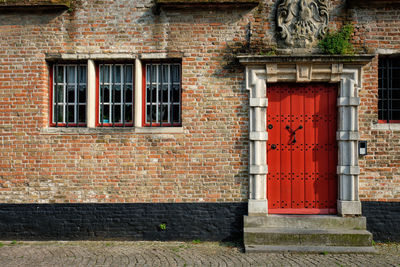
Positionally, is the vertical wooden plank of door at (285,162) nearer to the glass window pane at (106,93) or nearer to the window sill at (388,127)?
the window sill at (388,127)

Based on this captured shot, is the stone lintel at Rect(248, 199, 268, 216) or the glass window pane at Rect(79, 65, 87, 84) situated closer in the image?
the stone lintel at Rect(248, 199, 268, 216)

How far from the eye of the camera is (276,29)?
241 inches

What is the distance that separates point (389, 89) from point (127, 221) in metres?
5.80

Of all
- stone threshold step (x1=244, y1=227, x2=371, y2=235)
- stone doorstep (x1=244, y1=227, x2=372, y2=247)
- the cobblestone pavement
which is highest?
stone threshold step (x1=244, y1=227, x2=371, y2=235)

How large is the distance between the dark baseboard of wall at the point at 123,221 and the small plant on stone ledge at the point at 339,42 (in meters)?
3.41

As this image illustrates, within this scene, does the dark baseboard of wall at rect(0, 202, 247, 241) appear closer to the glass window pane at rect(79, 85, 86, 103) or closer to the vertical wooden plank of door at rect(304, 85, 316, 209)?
the vertical wooden plank of door at rect(304, 85, 316, 209)

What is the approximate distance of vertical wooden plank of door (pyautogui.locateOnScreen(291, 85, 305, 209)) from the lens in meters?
6.14

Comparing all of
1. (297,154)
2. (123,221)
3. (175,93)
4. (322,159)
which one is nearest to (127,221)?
(123,221)

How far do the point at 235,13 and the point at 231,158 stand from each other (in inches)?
113

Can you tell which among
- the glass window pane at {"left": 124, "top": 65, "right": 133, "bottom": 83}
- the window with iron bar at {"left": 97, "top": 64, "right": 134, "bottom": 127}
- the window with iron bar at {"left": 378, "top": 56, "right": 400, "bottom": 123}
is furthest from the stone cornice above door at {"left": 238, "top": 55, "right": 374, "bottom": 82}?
the window with iron bar at {"left": 97, "top": 64, "right": 134, "bottom": 127}

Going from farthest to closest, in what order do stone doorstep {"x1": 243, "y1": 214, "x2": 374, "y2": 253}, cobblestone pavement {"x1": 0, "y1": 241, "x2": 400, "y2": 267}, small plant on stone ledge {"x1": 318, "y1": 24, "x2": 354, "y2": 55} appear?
1. small plant on stone ledge {"x1": 318, "y1": 24, "x2": 354, "y2": 55}
2. stone doorstep {"x1": 243, "y1": 214, "x2": 374, "y2": 253}
3. cobblestone pavement {"x1": 0, "y1": 241, "x2": 400, "y2": 267}

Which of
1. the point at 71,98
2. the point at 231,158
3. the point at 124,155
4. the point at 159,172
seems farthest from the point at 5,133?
the point at 231,158

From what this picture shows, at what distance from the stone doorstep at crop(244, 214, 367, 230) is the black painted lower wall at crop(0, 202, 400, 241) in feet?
0.84

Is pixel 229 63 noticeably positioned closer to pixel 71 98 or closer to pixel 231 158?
pixel 231 158
